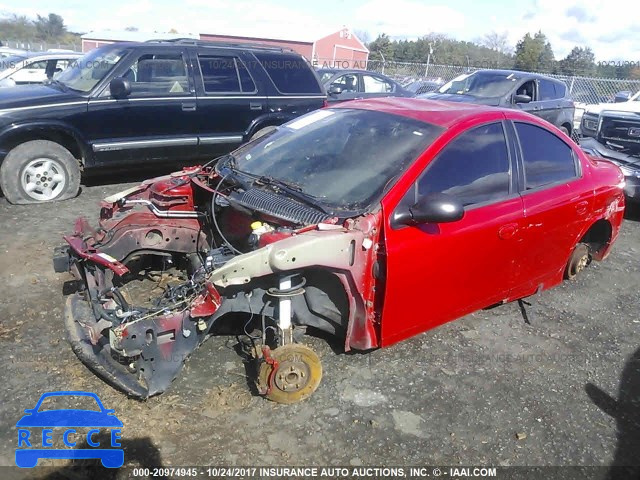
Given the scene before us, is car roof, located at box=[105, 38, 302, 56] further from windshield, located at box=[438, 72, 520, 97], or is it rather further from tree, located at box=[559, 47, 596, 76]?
tree, located at box=[559, 47, 596, 76]

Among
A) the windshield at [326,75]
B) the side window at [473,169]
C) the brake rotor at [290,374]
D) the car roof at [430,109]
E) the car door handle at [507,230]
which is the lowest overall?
the brake rotor at [290,374]

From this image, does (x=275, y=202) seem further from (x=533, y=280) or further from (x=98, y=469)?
(x=533, y=280)

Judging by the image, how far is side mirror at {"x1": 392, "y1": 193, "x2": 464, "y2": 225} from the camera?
2871mm

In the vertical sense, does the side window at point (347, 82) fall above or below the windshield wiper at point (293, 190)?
above

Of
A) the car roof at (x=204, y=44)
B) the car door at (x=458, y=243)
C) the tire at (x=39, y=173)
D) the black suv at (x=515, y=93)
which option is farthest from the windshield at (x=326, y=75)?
the car door at (x=458, y=243)

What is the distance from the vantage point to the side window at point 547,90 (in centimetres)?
1052

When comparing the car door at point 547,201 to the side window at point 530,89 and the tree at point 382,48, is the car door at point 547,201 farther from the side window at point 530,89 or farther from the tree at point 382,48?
the tree at point 382,48

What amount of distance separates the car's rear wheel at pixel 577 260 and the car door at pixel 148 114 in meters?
4.81

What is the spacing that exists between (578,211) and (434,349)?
1.64 metres

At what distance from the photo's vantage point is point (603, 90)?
20.1 metres

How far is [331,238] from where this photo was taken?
109 inches

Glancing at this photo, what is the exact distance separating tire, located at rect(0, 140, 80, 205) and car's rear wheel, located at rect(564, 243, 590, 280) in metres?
5.54

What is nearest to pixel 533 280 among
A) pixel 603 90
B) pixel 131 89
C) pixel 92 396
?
pixel 92 396

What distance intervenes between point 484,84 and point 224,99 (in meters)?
5.90
